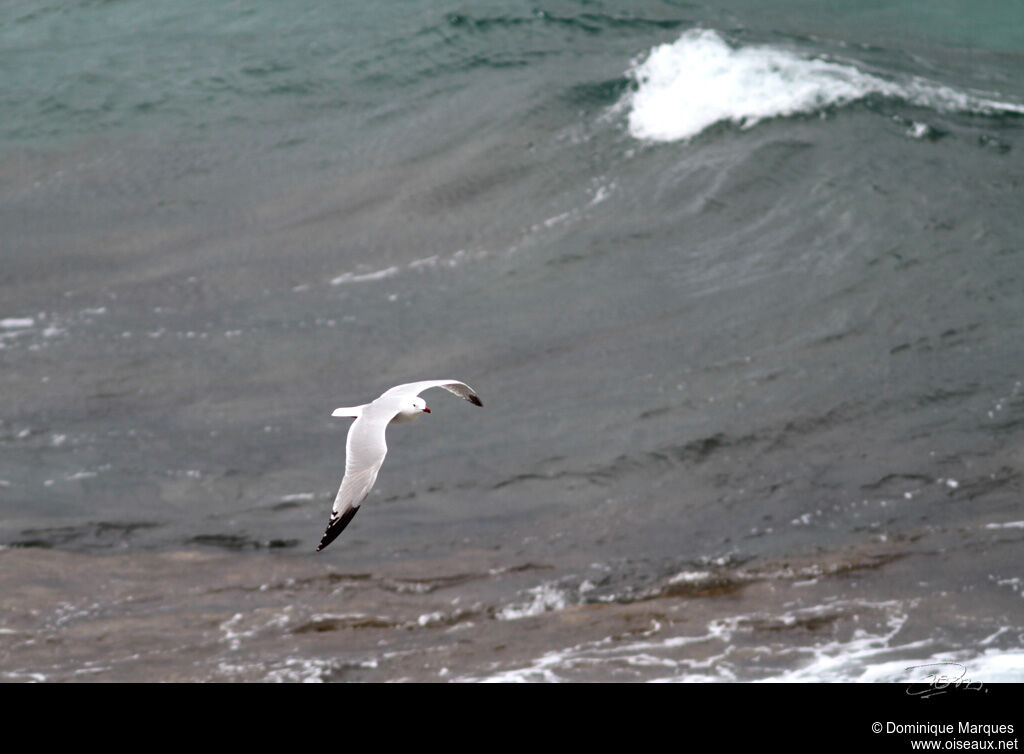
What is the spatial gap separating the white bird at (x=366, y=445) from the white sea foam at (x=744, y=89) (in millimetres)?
7985

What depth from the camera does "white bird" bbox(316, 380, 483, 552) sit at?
22.2ft

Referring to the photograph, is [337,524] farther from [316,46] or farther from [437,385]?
[316,46]

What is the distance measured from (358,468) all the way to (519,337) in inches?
196

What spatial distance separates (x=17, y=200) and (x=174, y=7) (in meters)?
5.38

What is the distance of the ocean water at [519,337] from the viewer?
29.1 feet

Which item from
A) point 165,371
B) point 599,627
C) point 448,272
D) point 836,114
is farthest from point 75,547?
point 836,114

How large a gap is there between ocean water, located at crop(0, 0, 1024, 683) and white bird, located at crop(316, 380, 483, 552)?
1752 mm

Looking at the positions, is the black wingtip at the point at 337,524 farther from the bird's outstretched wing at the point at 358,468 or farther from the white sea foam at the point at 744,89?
the white sea foam at the point at 744,89
